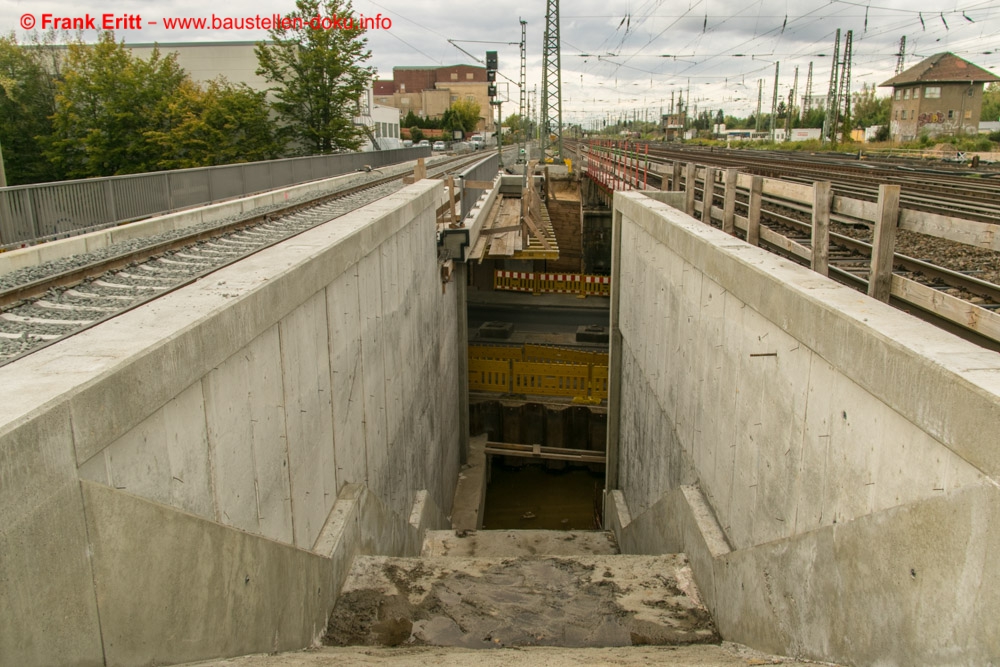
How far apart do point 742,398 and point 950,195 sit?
31.1ft

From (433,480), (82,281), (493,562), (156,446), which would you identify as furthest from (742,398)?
(433,480)

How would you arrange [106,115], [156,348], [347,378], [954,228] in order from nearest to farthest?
[156,348]
[954,228]
[347,378]
[106,115]

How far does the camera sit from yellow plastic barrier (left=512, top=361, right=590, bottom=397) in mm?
18312

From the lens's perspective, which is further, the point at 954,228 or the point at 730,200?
the point at 730,200

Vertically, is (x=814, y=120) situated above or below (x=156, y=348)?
above

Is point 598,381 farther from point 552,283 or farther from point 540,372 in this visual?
point 552,283

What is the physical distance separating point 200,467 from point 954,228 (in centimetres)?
491

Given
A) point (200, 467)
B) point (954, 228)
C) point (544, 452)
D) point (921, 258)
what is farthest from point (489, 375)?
point (200, 467)

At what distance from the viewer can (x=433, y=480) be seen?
13.0 metres

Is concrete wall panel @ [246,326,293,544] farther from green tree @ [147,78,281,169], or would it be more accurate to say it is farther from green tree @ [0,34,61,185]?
green tree @ [0,34,61,185]

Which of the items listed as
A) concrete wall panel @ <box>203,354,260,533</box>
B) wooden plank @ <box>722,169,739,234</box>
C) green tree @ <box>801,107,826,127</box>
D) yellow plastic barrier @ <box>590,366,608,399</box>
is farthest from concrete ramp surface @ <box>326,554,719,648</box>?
green tree @ <box>801,107,826,127</box>

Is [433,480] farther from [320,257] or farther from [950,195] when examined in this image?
[950,195]

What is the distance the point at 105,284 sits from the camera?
6.09 m

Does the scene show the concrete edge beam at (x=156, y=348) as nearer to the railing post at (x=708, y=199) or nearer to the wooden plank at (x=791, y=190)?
the wooden plank at (x=791, y=190)
